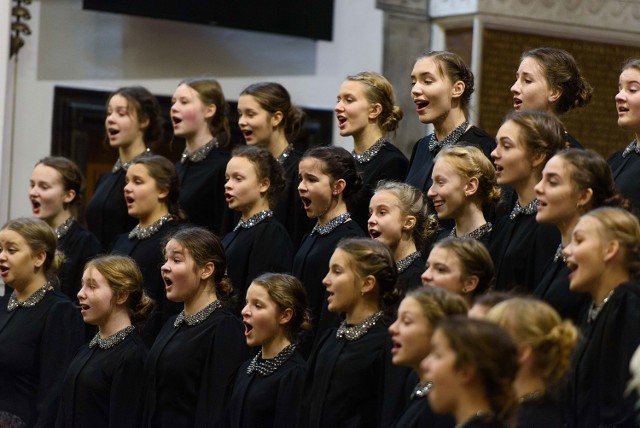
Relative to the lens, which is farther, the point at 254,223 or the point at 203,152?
the point at 203,152

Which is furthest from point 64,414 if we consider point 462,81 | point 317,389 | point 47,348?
point 462,81

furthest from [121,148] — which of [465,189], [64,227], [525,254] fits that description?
[525,254]

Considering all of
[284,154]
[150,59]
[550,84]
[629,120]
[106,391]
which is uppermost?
[150,59]

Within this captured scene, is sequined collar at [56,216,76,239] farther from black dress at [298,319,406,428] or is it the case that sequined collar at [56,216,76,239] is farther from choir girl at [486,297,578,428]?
choir girl at [486,297,578,428]

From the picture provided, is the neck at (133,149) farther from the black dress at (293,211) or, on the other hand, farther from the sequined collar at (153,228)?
the black dress at (293,211)

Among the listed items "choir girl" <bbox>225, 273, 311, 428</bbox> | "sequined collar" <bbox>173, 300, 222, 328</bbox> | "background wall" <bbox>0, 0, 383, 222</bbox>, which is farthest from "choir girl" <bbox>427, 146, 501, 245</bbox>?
"background wall" <bbox>0, 0, 383, 222</bbox>

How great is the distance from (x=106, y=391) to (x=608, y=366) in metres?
1.93

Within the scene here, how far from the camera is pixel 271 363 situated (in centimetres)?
460

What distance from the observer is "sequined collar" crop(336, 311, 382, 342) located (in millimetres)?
4379

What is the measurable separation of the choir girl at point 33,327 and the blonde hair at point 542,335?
2308 millimetres

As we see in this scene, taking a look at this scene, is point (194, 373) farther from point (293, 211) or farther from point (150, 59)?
point (150, 59)

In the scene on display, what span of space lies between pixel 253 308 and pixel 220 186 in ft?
4.55

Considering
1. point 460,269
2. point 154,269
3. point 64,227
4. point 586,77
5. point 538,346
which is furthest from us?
point 586,77

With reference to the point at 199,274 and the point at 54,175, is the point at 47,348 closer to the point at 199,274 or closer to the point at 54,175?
the point at 199,274
